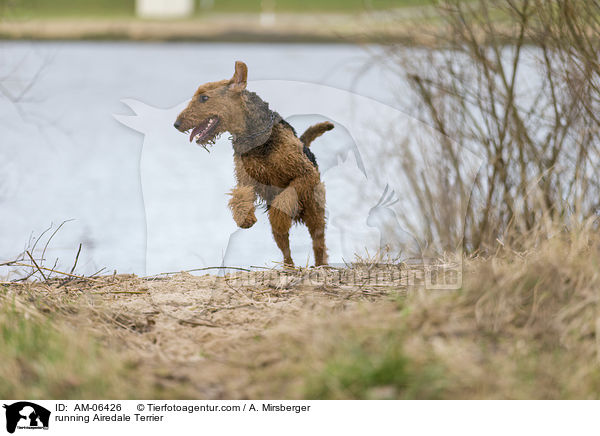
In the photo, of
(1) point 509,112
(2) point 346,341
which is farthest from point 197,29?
(2) point 346,341

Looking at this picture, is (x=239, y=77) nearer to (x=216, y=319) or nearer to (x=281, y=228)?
(x=281, y=228)

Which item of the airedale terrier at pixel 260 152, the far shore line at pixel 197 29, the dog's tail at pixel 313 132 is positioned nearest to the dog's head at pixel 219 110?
the airedale terrier at pixel 260 152

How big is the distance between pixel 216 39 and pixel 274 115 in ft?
16.6

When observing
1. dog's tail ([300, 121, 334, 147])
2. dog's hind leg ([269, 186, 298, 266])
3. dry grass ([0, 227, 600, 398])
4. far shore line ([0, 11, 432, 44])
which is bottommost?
dry grass ([0, 227, 600, 398])

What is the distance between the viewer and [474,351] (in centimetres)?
229

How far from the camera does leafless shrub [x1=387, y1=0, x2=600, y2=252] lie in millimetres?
3521

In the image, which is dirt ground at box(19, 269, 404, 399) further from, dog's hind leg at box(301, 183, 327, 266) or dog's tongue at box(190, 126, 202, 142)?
dog's tongue at box(190, 126, 202, 142)

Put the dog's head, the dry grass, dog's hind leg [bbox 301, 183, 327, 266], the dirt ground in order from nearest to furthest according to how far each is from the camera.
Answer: the dry grass, the dirt ground, the dog's head, dog's hind leg [bbox 301, 183, 327, 266]

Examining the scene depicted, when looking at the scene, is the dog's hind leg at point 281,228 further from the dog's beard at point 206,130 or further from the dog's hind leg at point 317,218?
the dog's beard at point 206,130

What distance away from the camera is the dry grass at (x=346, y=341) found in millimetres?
2141
